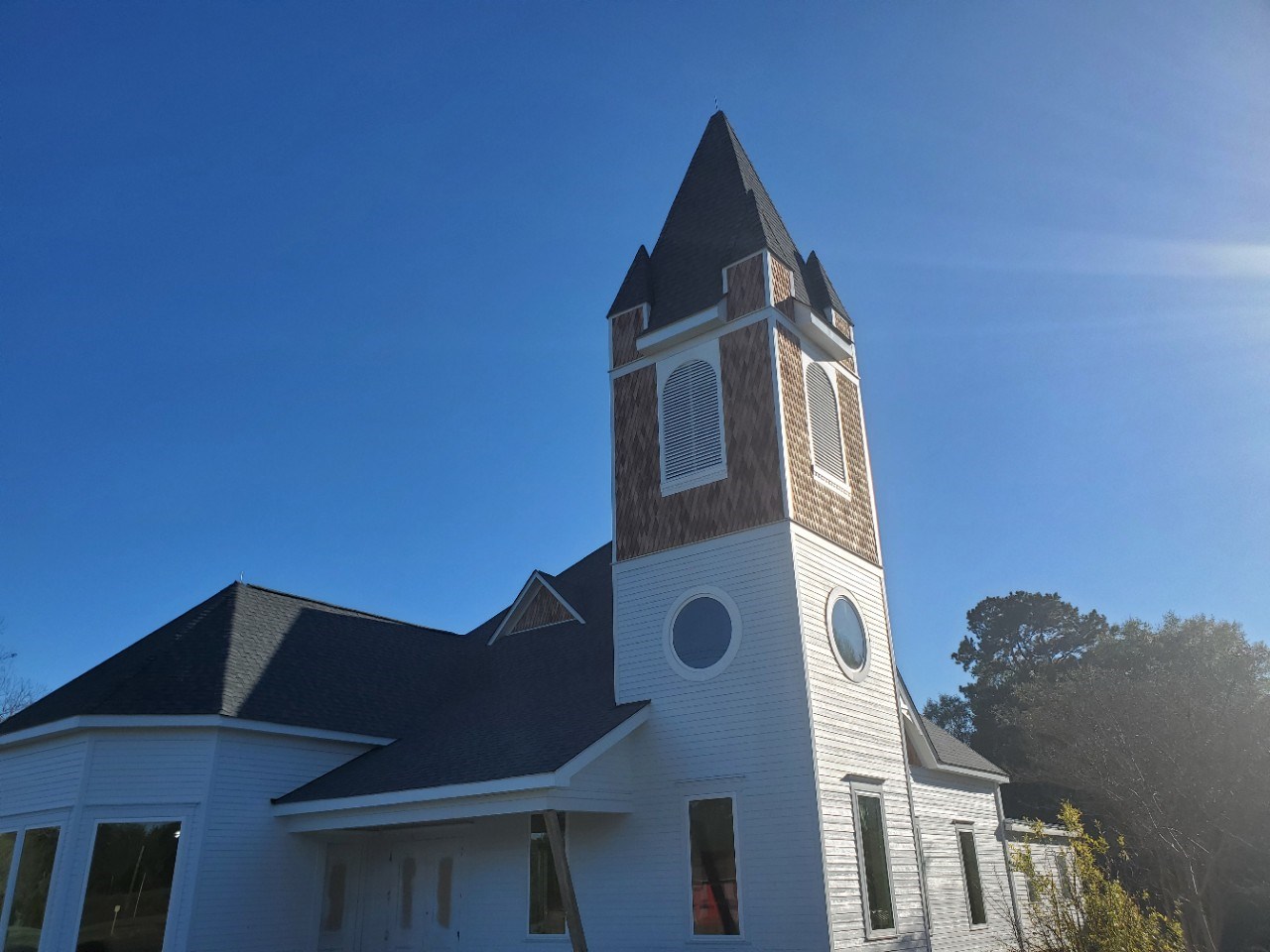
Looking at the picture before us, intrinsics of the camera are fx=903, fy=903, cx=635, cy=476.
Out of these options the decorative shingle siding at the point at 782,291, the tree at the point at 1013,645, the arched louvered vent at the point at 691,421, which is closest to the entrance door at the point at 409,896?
the arched louvered vent at the point at 691,421

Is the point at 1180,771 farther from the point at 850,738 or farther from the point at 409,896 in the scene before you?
the point at 409,896

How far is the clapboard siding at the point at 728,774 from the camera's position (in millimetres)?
12227

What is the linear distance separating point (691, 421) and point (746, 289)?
252 cm

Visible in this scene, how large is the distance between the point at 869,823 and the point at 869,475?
256 inches

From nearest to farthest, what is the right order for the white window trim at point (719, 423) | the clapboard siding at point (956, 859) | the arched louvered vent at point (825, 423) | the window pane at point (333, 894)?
1. the white window trim at point (719, 423)
2. the arched louvered vent at point (825, 423)
3. the window pane at point (333, 894)
4. the clapboard siding at point (956, 859)

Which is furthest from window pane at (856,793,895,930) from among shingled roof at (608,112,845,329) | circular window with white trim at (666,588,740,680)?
shingled roof at (608,112,845,329)

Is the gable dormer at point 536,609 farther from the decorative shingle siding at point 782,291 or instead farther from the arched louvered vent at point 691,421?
the decorative shingle siding at point 782,291

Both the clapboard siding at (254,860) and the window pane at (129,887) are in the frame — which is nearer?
the window pane at (129,887)

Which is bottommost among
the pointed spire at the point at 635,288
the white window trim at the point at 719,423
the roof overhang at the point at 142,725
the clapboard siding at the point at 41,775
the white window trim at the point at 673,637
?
the clapboard siding at the point at 41,775

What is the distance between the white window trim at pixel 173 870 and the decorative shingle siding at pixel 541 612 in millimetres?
7523

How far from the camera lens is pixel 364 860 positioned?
55.9 ft

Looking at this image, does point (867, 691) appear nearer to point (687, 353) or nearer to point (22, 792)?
point (687, 353)

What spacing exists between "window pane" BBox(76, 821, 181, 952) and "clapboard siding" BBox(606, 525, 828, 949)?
6.69 meters

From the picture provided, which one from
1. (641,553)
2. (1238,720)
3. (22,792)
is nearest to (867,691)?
(641,553)
